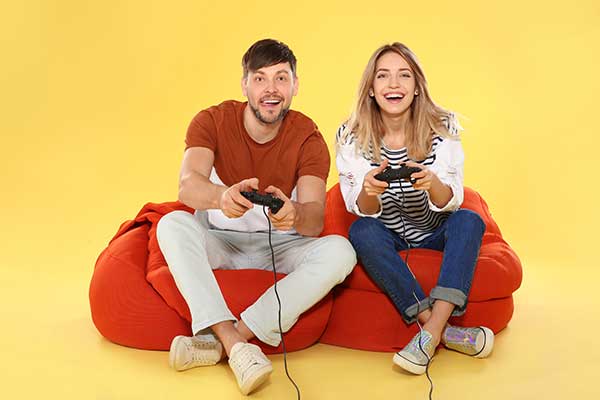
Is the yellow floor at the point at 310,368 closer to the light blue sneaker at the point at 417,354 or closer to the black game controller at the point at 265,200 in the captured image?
the light blue sneaker at the point at 417,354

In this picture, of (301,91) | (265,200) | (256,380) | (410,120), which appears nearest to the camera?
(256,380)

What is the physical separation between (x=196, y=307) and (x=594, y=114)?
9.47 feet

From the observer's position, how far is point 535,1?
472 cm

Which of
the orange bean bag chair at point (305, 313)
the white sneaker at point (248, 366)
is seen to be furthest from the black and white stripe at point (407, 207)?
the white sneaker at point (248, 366)

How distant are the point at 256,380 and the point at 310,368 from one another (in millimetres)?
311

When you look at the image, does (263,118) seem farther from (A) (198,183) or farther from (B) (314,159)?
(A) (198,183)

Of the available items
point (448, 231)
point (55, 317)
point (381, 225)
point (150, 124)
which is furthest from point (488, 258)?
point (150, 124)

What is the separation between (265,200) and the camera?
2.62 meters

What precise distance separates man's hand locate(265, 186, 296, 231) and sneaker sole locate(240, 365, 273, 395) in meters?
0.47

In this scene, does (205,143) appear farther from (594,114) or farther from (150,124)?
(594,114)

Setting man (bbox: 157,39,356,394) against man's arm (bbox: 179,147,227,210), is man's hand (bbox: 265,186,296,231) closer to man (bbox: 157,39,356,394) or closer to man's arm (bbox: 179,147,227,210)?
man (bbox: 157,39,356,394)

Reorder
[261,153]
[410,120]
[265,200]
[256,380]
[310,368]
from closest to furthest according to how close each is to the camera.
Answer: [256,380] → [265,200] → [310,368] → [261,153] → [410,120]

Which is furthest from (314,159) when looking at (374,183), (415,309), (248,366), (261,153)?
(248,366)

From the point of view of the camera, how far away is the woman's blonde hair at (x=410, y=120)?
3.17 m
